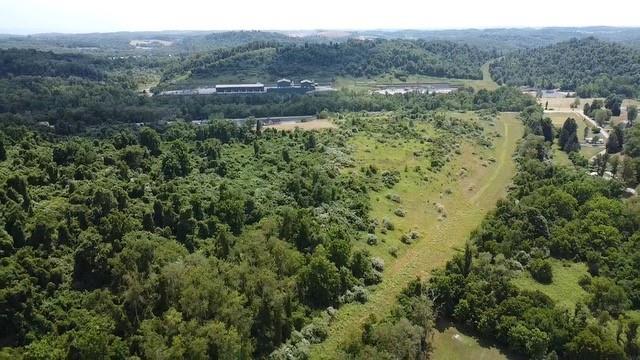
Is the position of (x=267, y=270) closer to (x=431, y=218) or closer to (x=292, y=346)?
(x=292, y=346)

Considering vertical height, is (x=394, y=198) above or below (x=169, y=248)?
below

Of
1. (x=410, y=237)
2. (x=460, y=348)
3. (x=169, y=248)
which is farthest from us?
(x=410, y=237)

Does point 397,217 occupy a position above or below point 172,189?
below

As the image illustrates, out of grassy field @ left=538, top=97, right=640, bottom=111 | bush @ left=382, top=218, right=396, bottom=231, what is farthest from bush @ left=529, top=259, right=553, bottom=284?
grassy field @ left=538, top=97, right=640, bottom=111

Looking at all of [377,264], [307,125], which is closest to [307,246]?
[377,264]

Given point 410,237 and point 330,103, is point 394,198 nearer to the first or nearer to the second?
point 410,237

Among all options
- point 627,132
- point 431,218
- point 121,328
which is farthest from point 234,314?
point 627,132

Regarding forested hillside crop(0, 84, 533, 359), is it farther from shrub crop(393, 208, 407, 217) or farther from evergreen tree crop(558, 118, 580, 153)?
evergreen tree crop(558, 118, 580, 153)
